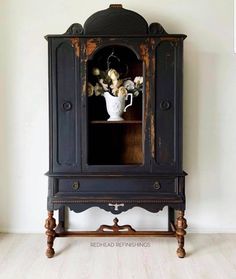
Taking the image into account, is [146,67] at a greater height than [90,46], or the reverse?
[90,46]

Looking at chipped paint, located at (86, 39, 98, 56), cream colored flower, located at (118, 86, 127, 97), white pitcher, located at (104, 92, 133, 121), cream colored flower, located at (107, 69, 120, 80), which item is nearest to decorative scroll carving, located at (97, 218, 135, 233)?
white pitcher, located at (104, 92, 133, 121)

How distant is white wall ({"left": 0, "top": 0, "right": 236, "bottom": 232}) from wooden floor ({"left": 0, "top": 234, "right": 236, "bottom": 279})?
19 centimetres

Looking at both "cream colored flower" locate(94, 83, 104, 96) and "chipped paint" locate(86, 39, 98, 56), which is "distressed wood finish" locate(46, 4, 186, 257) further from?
"cream colored flower" locate(94, 83, 104, 96)

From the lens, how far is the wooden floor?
6.51 feet

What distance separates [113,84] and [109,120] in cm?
28

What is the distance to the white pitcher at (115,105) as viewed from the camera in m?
2.28

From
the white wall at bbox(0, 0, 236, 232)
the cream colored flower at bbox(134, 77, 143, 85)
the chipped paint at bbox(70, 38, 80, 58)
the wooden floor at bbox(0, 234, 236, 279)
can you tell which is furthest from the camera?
the white wall at bbox(0, 0, 236, 232)

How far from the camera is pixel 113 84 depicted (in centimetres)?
232

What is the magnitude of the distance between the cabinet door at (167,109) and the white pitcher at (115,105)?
249 mm

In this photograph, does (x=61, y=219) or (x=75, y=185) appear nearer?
(x=75, y=185)

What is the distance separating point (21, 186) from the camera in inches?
103

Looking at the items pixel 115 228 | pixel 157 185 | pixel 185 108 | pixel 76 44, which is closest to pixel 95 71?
pixel 76 44

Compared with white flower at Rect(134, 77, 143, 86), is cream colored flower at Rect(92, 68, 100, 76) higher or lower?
higher

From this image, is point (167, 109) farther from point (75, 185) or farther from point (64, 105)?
point (75, 185)
